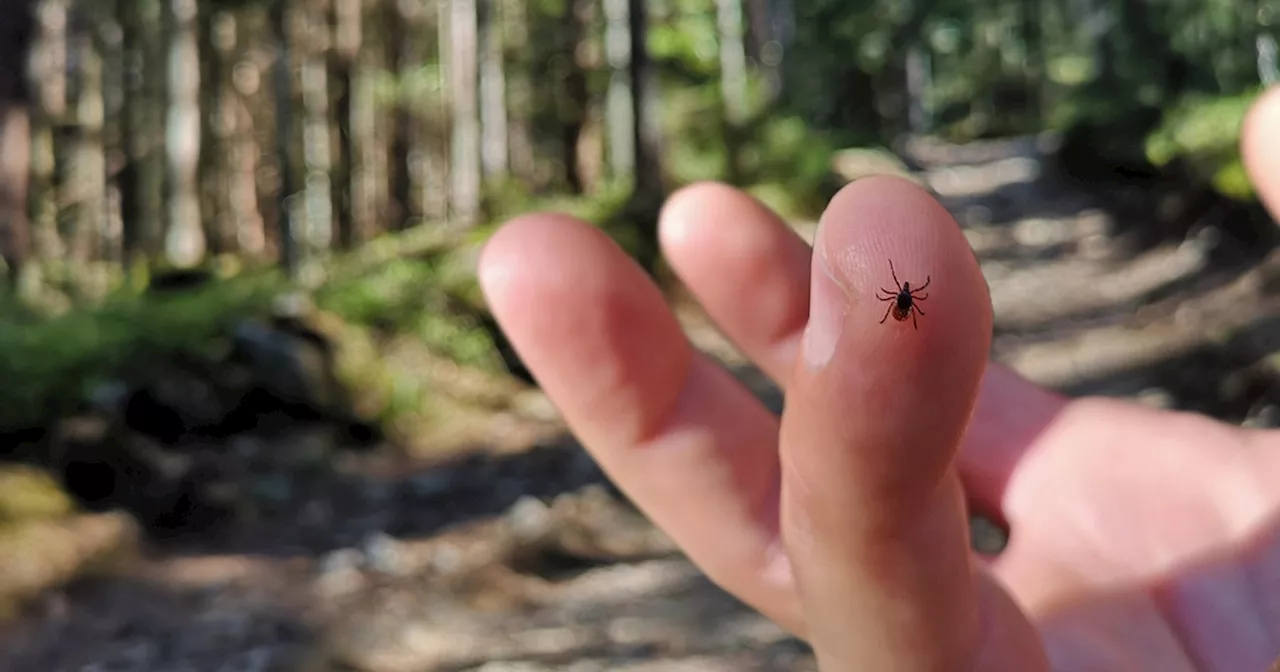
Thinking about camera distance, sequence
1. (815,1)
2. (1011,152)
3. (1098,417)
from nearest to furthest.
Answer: (1098,417)
(815,1)
(1011,152)

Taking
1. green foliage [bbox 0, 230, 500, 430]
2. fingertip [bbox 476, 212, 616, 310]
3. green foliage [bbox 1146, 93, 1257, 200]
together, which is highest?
fingertip [bbox 476, 212, 616, 310]

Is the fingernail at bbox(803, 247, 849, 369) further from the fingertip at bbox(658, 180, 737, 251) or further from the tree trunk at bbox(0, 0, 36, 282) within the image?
the tree trunk at bbox(0, 0, 36, 282)

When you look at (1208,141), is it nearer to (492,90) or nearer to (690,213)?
(492,90)

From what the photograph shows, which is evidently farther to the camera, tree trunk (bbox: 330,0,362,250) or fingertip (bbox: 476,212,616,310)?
tree trunk (bbox: 330,0,362,250)

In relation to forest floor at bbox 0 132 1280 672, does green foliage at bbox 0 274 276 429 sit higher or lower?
higher

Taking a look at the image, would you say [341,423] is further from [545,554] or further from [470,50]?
[470,50]

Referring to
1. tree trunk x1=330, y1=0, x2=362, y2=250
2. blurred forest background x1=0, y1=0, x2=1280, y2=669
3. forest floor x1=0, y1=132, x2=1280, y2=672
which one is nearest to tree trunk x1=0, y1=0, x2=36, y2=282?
blurred forest background x1=0, y1=0, x2=1280, y2=669

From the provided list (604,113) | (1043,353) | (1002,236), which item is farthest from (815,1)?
(1043,353)

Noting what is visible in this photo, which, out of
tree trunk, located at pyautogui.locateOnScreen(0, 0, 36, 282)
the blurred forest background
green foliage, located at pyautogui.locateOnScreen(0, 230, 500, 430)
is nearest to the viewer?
the blurred forest background
